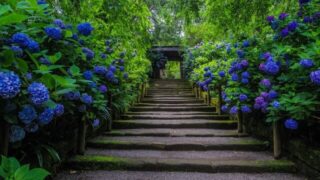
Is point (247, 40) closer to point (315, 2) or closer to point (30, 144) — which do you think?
point (315, 2)

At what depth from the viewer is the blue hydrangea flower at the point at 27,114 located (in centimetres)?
150

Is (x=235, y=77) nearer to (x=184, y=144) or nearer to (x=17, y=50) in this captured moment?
(x=184, y=144)

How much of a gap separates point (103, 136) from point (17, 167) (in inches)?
121

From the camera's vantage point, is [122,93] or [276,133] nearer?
[276,133]

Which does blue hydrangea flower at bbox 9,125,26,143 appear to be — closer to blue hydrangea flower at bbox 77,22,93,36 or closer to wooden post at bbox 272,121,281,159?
blue hydrangea flower at bbox 77,22,93,36

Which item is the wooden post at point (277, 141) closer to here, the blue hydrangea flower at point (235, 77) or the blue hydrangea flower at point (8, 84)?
the blue hydrangea flower at point (235, 77)

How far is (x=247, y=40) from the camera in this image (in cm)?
360

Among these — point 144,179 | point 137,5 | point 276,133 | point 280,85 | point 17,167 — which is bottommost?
point 144,179

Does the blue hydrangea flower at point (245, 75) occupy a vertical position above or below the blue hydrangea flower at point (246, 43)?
below

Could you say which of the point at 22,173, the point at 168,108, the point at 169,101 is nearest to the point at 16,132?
the point at 22,173

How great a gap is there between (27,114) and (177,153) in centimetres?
227

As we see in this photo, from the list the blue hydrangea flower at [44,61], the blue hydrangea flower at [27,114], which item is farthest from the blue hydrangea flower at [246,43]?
the blue hydrangea flower at [27,114]

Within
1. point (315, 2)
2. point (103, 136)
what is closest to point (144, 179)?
point (103, 136)

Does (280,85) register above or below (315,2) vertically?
below
